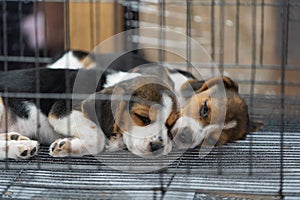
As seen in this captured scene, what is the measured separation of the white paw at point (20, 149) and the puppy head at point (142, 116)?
0.32 meters

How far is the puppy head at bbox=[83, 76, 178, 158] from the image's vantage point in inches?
128

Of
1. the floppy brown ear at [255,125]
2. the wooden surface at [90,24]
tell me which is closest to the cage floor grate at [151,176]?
the floppy brown ear at [255,125]

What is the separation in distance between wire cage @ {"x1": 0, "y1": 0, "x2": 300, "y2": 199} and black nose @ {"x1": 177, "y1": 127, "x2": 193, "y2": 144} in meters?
0.06

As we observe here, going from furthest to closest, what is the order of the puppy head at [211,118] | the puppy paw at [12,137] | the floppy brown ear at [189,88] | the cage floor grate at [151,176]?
the floppy brown ear at [189,88], the puppy head at [211,118], the puppy paw at [12,137], the cage floor grate at [151,176]

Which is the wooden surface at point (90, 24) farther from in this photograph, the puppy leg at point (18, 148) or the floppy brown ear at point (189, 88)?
the puppy leg at point (18, 148)

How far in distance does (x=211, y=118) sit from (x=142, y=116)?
0.45 meters

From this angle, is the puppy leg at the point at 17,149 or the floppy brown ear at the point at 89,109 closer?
the puppy leg at the point at 17,149

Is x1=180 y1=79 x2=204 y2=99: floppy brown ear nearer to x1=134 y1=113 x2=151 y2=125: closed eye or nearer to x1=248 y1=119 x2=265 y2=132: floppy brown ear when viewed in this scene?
x1=248 y1=119 x2=265 y2=132: floppy brown ear

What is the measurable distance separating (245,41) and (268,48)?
18cm

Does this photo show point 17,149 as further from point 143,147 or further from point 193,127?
point 193,127

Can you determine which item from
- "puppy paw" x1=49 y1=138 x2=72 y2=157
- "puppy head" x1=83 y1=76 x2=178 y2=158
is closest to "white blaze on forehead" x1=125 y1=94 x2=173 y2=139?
"puppy head" x1=83 y1=76 x2=178 y2=158

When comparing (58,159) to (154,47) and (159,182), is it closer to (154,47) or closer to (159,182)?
(159,182)

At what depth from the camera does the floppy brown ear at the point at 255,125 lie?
3782 millimetres

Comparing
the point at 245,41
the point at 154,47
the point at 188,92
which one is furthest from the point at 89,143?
the point at 245,41
